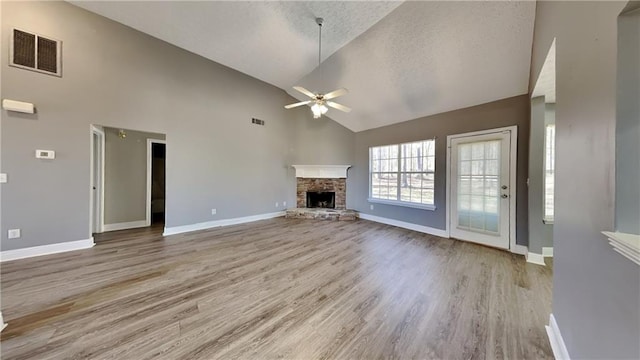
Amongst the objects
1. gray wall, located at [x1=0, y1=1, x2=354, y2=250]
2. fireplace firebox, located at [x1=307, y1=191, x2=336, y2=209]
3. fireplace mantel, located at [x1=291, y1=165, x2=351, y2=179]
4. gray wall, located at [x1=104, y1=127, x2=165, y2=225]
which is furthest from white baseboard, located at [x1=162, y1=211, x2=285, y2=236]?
fireplace mantel, located at [x1=291, y1=165, x2=351, y2=179]

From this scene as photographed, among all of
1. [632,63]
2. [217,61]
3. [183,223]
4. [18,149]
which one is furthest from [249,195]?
[632,63]

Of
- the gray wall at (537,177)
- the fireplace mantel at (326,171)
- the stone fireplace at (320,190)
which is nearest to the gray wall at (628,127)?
the gray wall at (537,177)

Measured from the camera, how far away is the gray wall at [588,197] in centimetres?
91

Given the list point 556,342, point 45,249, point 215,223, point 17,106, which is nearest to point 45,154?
point 17,106

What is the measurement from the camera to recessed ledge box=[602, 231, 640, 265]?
0.71m

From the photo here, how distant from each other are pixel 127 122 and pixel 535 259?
6975 millimetres

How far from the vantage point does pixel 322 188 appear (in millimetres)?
6484

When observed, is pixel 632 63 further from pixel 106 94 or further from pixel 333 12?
pixel 106 94

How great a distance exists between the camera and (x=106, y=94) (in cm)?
359

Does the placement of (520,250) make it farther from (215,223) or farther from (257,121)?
(257,121)

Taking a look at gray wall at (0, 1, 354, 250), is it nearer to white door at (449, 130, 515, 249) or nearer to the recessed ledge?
white door at (449, 130, 515, 249)

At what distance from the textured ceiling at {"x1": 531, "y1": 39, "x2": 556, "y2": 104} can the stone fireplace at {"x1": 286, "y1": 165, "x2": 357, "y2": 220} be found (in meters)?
4.07

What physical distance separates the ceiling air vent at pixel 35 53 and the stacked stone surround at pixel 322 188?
16.6ft

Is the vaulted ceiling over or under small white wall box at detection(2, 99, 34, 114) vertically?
over
